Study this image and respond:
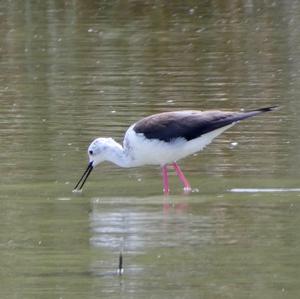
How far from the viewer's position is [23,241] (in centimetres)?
1086

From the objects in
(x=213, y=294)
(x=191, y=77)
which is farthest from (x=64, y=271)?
(x=191, y=77)

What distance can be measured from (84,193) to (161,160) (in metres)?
0.89

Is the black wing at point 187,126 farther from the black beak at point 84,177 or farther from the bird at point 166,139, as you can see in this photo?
the black beak at point 84,177

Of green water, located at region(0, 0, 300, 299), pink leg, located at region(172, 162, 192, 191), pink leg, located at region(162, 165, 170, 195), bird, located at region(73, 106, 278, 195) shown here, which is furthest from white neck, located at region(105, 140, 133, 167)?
pink leg, located at region(172, 162, 192, 191)

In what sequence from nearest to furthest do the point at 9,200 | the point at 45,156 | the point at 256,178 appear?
the point at 9,200, the point at 256,178, the point at 45,156

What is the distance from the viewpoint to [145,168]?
48.4ft

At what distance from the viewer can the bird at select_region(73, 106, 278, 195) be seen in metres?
13.3

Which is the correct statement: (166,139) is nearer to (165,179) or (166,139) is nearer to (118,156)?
(165,179)

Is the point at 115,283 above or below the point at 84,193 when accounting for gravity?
above

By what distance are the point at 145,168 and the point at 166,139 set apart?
1.49 metres

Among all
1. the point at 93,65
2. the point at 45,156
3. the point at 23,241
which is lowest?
the point at 93,65

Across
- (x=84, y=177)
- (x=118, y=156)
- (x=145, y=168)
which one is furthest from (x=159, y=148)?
(x=145, y=168)

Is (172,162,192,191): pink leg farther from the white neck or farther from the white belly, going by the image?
the white neck

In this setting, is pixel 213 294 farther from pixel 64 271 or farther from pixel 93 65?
pixel 93 65
